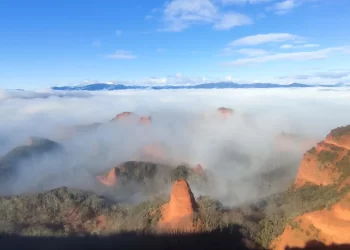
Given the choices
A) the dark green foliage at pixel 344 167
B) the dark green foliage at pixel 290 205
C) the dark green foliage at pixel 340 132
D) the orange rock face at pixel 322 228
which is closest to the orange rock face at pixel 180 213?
the dark green foliage at pixel 290 205

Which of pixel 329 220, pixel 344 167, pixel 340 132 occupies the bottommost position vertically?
pixel 329 220

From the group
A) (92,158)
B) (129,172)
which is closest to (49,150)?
(92,158)

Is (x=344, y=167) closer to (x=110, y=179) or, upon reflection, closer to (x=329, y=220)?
(x=329, y=220)

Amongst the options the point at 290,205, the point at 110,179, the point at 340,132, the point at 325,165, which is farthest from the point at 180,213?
the point at 110,179

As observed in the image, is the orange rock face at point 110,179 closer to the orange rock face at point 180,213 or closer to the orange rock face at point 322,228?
the orange rock face at point 180,213

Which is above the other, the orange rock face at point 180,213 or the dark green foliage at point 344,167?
the dark green foliage at point 344,167

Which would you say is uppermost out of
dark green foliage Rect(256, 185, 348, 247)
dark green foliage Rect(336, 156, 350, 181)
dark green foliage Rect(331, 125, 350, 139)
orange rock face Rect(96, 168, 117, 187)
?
dark green foliage Rect(331, 125, 350, 139)

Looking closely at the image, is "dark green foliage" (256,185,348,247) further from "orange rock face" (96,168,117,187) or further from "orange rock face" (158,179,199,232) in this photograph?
"orange rock face" (96,168,117,187)

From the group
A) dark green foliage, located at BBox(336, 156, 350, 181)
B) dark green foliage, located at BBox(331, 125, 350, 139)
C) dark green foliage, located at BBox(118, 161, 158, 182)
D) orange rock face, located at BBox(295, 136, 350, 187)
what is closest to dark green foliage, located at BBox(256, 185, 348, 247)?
orange rock face, located at BBox(295, 136, 350, 187)
